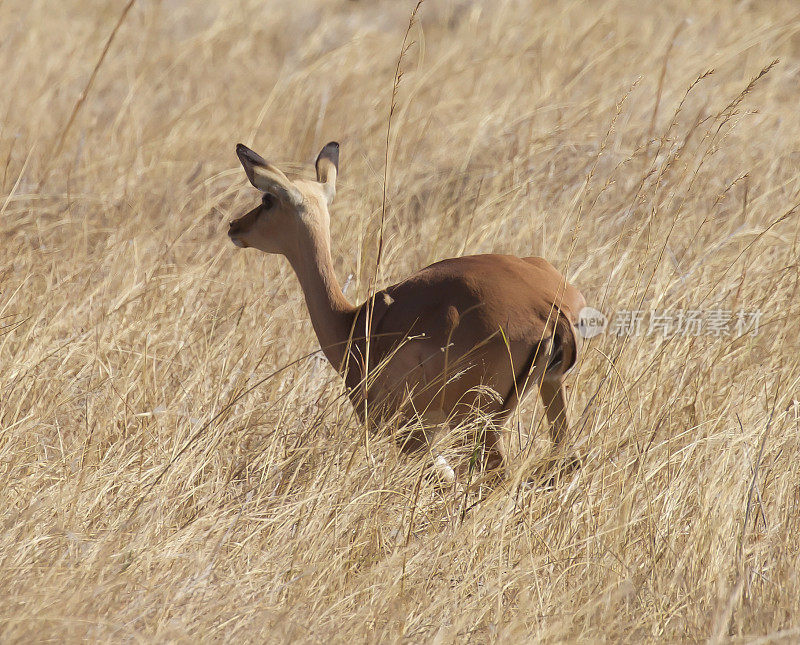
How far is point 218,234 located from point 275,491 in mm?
2404

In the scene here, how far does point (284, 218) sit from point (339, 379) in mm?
719

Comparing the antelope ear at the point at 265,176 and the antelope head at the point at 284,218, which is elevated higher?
the antelope ear at the point at 265,176

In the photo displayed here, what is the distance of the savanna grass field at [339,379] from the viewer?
99.5 inches

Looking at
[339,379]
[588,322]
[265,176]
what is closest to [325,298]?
[265,176]

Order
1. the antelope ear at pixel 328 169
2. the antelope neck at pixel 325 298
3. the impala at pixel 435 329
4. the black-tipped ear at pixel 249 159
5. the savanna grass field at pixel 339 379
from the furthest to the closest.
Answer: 1. the antelope ear at pixel 328 169
2. the antelope neck at pixel 325 298
3. the black-tipped ear at pixel 249 159
4. the impala at pixel 435 329
5. the savanna grass field at pixel 339 379

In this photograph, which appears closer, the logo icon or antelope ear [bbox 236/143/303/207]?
the logo icon

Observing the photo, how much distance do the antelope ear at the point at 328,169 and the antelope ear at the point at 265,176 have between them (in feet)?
0.83

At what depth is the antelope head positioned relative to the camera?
334 centimetres

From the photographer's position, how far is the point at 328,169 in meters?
3.71

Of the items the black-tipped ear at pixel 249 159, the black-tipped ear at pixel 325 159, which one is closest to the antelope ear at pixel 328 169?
the black-tipped ear at pixel 325 159

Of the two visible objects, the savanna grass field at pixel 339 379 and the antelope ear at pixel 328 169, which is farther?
the antelope ear at pixel 328 169

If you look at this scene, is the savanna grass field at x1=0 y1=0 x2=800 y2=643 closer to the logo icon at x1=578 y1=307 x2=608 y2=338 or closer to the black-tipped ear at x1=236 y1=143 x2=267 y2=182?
the logo icon at x1=578 y1=307 x2=608 y2=338

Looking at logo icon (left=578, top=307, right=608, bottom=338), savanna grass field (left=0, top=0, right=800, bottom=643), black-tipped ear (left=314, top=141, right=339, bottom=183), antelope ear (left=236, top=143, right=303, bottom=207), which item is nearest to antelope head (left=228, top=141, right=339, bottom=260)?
antelope ear (left=236, top=143, right=303, bottom=207)

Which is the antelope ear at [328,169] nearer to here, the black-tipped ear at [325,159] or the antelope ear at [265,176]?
the black-tipped ear at [325,159]
